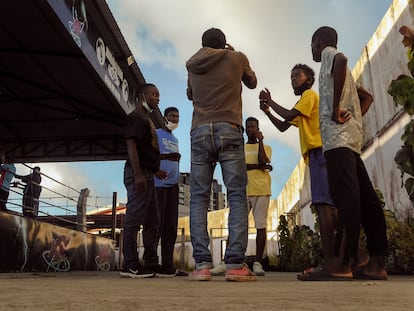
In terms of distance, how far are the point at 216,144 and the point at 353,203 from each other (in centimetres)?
96

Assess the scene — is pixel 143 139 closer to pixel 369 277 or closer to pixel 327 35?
pixel 327 35

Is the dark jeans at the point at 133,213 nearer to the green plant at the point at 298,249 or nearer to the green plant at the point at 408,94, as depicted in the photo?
the green plant at the point at 408,94

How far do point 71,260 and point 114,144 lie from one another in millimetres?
3830

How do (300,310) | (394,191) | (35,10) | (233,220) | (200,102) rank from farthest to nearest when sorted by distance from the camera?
(35,10) → (394,191) → (200,102) → (233,220) → (300,310)

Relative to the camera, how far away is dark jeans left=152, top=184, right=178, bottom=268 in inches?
167

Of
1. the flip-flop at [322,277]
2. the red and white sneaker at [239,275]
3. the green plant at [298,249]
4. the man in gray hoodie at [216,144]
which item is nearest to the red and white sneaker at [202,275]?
the man in gray hoodie at [216,144]

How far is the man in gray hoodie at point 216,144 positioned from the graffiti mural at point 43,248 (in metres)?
3.65

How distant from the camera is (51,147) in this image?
11.2 m

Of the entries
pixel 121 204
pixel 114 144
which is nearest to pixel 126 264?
pixel 114 144

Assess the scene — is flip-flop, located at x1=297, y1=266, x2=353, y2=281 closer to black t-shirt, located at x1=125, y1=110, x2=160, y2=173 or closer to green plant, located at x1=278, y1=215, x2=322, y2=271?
black t-shirt, located at x1=125, y1=110, x2=160, y2=173

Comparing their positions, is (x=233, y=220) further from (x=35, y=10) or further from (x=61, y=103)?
(x=61, y=103)

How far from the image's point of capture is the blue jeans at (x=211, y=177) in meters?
2.83

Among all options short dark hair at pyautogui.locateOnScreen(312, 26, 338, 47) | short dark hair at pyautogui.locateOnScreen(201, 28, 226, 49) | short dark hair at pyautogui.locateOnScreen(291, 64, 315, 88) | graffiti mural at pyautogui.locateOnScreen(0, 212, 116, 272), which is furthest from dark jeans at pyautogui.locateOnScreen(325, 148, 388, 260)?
graffiti mural at pyautogui.locateOnScreen(0, 212, 116, 272)

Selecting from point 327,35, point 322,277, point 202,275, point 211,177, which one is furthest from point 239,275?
point 327,35
